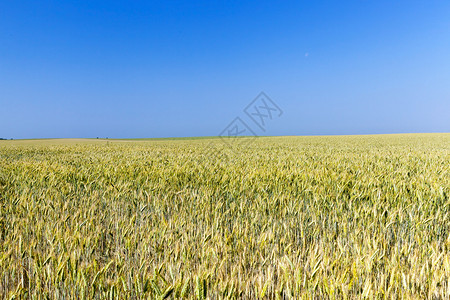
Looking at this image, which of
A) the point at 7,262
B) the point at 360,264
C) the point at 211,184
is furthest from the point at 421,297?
the point at 211,184

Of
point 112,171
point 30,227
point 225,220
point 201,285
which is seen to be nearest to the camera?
point 201,285

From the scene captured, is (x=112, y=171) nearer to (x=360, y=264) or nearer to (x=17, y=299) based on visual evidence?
(x=17, y=299)

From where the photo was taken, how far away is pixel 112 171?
528cm

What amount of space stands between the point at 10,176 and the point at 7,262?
384cm

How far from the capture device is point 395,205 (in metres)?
3.23

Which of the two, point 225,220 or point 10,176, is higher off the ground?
point 10,176

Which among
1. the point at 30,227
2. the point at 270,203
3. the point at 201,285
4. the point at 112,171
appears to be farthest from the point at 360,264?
the point at 112,171

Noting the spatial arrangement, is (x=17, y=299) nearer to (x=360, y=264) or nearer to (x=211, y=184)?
(x=360, y=264)

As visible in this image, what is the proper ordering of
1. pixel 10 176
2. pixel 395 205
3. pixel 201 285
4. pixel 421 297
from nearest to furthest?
pixel 201 285 → pixel 421 297 → pixel 395 205 → pixel 10 176

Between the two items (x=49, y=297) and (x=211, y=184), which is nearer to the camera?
(x=49, y=297)

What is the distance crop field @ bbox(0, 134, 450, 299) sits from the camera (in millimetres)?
1443

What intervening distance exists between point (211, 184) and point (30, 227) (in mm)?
2363

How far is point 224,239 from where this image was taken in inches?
85.2

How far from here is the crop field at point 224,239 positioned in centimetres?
144
